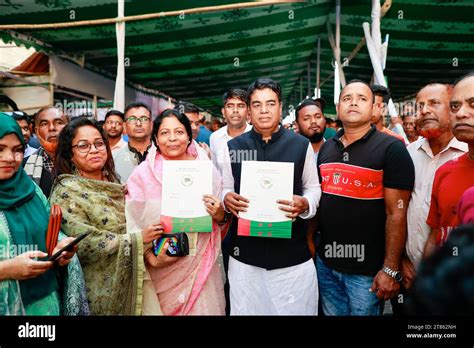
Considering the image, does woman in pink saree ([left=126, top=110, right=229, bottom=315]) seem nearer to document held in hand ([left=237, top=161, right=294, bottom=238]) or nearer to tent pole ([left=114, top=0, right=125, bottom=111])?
document held in hand ([left=237, top=161, right=294, bottom=238])

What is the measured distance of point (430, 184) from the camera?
75.2 inches

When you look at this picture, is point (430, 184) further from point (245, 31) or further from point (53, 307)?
point (245, 31)

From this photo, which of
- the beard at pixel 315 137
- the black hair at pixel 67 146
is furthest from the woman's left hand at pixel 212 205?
the beard at pixel 315 137

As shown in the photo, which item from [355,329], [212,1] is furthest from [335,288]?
[212,1]

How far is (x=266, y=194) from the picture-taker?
5.96 ft

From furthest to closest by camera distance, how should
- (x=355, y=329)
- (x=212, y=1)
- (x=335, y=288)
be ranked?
(x=212, y=1)
(x=335, y=288)
(x=355, y=329)

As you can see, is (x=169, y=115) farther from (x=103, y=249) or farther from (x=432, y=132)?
(x=432, y=132)

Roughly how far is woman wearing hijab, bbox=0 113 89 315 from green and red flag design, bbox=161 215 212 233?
1.56 ft

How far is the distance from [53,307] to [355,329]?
1465 millimetres

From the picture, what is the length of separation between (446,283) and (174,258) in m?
1.52

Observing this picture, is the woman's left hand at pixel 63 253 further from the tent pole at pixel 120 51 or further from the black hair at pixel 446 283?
the tent pole at pixel 120 51

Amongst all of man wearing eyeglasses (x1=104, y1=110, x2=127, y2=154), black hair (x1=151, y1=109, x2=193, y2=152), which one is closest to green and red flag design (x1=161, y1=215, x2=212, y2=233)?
black hair (x1=151, y1=109, x2=193, y2=152)

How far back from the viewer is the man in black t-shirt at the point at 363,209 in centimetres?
190

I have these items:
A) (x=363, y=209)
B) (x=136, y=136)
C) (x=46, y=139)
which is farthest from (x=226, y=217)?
(x=46, y=139)
